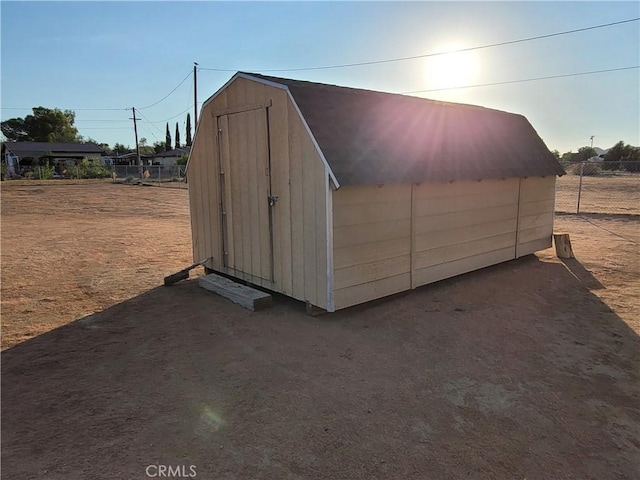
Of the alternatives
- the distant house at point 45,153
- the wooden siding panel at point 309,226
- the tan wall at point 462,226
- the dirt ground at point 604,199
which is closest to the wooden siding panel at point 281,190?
the wooden siding panel at point 309,226

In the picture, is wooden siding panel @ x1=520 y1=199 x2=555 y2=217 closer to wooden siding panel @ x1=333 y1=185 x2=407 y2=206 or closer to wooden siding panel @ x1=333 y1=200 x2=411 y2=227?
wooden siding panel @ x1=333 y1=200 x2=411 y2=227

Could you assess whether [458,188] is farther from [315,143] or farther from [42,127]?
[42,127]

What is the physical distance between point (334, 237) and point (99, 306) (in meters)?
3.26

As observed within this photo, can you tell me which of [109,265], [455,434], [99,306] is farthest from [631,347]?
[109,265]

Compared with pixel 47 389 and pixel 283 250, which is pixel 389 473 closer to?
pixel 47 389

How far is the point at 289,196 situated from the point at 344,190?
786mm

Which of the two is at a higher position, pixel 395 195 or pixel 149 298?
pixel 395 195

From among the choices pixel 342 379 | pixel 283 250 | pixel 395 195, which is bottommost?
pixel 342 379

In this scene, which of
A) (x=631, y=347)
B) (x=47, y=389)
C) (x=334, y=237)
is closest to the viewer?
(x=47, y=389)

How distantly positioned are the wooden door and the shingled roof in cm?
72

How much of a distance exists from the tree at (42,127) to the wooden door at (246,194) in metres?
68.0

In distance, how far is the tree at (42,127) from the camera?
6284 centimetres

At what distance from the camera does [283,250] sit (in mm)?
5578

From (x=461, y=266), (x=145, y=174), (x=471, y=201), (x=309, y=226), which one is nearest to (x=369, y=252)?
(x=309, y=226)
